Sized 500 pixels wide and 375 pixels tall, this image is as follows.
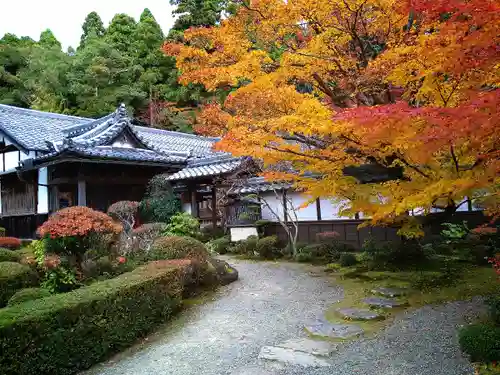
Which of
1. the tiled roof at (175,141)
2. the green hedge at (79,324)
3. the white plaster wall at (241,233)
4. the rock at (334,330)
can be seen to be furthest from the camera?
the tiled roof at (175,141)

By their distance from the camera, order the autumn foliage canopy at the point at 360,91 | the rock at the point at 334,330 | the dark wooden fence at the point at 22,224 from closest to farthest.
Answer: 1. the autumn foliage canopy at the point at 360,91
2. the rock at the point at 334,330
3. the dark wooden fence at the point at 22,224

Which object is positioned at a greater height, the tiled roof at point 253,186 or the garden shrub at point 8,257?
the tiled roof at point 253,186

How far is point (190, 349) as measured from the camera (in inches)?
230

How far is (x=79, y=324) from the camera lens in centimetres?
544

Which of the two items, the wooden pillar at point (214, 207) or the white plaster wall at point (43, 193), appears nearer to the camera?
the white plaster wall at point (43, 193)

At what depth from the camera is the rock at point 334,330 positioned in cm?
592

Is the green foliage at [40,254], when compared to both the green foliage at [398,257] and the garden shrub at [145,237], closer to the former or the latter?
the garden shrub at [145,237]

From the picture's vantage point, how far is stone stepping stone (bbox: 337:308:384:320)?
6.71m

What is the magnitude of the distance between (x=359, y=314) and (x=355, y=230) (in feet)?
25.2

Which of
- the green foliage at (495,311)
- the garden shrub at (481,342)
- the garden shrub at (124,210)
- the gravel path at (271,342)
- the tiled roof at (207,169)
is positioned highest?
the tiled roof at (207,169)

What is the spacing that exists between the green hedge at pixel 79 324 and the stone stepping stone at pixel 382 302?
155 inches

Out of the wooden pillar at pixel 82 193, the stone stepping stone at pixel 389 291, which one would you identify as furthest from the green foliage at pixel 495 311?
the wooden pillar at pixel 82 193

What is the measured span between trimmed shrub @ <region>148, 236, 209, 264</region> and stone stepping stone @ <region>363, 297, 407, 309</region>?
3.94 m

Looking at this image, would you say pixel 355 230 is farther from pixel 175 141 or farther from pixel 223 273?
pixel 175 141
